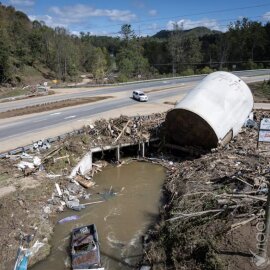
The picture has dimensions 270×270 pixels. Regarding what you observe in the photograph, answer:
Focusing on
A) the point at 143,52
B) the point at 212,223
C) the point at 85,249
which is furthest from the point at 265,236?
the point at 143,52

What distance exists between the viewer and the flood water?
14.9 m

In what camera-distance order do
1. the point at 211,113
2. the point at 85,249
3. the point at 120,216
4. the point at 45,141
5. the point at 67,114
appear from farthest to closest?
1. the point at 67,114
2. the point at 45,141
3. the point at 211,113
4. the point at 120,216
5. the point at 85,249

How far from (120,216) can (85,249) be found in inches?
174

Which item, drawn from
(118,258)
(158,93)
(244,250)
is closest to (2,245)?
(118,258)

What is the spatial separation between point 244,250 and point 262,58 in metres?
84.3

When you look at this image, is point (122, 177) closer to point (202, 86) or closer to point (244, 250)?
point (202, 86)

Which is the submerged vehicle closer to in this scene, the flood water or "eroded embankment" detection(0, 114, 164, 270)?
the flood water

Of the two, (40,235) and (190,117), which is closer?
(40,235)

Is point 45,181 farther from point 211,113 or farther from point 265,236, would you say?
point 265,236

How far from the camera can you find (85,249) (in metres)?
14.5

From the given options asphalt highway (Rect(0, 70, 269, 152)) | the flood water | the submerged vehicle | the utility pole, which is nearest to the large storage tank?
the flood water

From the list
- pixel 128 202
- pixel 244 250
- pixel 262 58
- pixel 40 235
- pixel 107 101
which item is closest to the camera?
pixel 244 250

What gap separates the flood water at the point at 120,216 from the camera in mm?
14859

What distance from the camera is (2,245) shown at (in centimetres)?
1497
